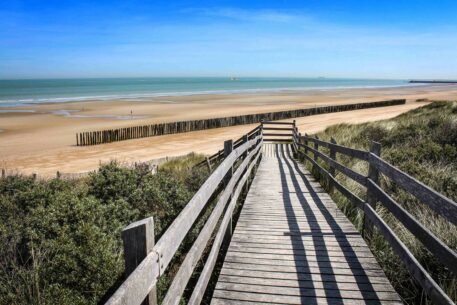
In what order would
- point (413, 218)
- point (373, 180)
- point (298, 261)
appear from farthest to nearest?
point (373, 180) → point (298, 261) → point (413, 218)

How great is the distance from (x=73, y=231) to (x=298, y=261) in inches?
110

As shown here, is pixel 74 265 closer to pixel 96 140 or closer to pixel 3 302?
pixel 3 302

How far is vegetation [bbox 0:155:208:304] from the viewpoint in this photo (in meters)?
3.38

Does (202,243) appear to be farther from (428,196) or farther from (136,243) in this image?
(428,196)

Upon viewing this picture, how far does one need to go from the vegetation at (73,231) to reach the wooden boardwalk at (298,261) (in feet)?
3.84

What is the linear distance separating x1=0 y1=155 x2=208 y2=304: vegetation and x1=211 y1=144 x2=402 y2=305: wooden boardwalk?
1.17 m

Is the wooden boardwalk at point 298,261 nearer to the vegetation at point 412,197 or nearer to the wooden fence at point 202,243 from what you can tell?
the vegetation at point 412,197

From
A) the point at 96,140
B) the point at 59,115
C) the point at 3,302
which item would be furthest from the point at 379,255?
the point at 59,115

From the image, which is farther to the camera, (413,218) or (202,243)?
(413,218)

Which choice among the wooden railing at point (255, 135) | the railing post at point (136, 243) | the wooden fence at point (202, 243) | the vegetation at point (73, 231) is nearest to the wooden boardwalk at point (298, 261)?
the wooden fence at point (202, 243)

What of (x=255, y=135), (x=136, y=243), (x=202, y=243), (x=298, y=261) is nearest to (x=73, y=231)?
(x=202, y=243)

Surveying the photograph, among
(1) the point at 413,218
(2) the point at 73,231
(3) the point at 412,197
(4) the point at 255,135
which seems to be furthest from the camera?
(4) the point at 255,135

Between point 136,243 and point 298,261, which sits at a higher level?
point 136,243

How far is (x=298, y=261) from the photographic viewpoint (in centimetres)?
437
